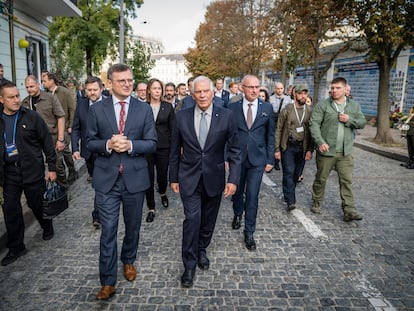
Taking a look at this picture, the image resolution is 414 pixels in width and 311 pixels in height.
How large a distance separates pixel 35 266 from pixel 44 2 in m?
10.0

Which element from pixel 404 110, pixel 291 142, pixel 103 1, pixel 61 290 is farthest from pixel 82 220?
pixel 103 1

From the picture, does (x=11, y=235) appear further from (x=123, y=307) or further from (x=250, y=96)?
(x=250, y=96)

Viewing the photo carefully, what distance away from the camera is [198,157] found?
11.5 feet

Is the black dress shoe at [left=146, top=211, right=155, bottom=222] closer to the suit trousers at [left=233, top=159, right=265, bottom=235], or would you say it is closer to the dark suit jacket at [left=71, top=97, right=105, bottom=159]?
the dark suit jacket at [left=71, top=97, right=105, bottom=159]

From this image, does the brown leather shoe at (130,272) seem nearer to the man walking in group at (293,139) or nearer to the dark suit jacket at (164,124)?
the dark suit jacket at (164,124)

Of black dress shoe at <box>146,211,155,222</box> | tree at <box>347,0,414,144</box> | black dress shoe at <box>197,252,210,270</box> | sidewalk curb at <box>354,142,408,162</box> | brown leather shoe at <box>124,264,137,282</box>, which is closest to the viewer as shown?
brown leather shoe at <box>124,264,137,282</box>

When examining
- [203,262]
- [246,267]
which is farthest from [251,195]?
[203,262]

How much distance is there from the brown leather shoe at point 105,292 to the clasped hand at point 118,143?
4.18ft

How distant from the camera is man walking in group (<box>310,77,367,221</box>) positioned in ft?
17.3

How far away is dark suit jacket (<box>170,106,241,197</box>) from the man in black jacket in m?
1.71

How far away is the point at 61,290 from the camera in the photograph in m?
3.36

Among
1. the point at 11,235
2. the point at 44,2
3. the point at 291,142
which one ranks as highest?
the point at 44,2

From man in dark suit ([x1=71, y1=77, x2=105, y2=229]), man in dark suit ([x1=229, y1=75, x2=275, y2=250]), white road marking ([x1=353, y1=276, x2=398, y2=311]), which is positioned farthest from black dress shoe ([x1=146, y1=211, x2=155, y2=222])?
white road marking ([x1=353, y1=276, x2=398, y2=311])

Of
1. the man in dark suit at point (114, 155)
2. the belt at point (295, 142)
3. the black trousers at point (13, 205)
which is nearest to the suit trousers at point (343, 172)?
the belt at point (295, 142)
